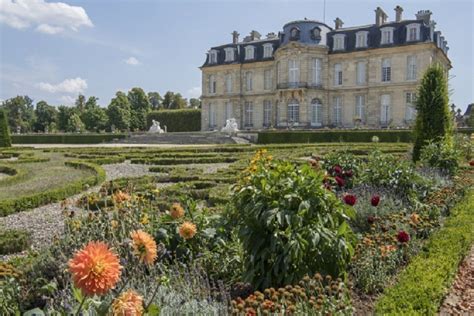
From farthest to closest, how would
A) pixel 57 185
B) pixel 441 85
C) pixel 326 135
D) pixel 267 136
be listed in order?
pixel 267 136 → pixel 326 135 → pixel 441 85 → pixel 57 185

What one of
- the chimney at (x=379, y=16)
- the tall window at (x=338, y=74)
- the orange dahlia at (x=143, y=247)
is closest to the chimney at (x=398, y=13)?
the chimney at (x=379, y=16)

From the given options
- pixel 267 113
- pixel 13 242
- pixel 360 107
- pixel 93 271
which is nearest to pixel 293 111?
pixel 267 113

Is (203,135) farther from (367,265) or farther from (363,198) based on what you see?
(367,265)

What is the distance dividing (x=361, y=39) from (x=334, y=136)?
1286 centimetres

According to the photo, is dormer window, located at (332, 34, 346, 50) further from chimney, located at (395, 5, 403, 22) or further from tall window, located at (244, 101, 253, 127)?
tall window, located at (244, 101, 253, 127)

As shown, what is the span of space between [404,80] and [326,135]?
11.0 m

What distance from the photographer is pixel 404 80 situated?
31.2 meters

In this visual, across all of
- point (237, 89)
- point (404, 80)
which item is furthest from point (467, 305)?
point (237, 89)

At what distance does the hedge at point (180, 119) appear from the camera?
1778 inches

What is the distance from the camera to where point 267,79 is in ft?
121

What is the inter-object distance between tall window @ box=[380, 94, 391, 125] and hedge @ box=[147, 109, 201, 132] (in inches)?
756

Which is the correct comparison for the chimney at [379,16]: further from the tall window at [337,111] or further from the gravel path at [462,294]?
the gravel path at [462,294]

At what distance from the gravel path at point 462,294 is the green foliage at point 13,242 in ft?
12.8

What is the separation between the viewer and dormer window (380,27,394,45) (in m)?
31.6
